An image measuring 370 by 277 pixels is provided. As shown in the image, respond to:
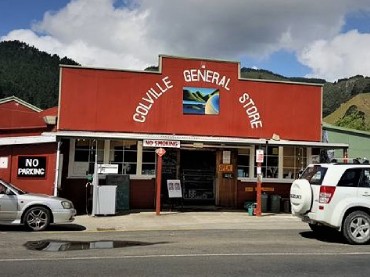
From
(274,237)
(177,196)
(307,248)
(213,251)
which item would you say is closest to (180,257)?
(213,251)

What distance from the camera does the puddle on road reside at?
10.8 m

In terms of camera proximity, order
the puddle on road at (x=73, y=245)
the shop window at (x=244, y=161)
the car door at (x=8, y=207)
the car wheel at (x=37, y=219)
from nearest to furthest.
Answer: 1. the puddle on road at (x=73, y=245)
2. the car door at (x=8, y=207)
3. the car wheel at (x=37, y=219)
4. the shop window at (x=244, y=161)

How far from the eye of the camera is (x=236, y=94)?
21.0 meters

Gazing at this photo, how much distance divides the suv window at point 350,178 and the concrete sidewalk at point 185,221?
151 inches

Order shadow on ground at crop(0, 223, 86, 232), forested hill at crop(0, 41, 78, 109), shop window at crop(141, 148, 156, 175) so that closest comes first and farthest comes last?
shadow on ground at crop(0, 223, 86, 232) → shop window at crop(141, 148, 156, 175) → forested hill at crop(0, 41, 78, 109)

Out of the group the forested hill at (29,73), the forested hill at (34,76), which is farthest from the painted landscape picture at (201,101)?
the forested hill at (29,73)

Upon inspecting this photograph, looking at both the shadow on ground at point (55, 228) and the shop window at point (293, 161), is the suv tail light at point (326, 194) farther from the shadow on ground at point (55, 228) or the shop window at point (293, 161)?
the shop window at point (293, 161)

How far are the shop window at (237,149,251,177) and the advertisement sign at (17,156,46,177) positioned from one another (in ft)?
25.8

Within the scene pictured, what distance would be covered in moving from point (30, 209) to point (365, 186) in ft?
28.3

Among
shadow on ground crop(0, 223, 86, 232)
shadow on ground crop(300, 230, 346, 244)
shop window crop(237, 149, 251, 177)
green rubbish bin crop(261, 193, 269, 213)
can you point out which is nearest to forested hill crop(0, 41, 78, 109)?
shop window crop(237, 149, 251, 177)

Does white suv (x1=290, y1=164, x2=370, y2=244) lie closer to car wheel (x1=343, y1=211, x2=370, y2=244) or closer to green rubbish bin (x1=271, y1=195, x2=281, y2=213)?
car wheel (x1=343, y1=211, x2=370, y2=244)

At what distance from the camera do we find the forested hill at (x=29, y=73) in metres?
76.1

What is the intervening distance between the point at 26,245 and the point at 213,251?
4050mm

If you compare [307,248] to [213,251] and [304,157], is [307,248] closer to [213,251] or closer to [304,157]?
[213,251]
